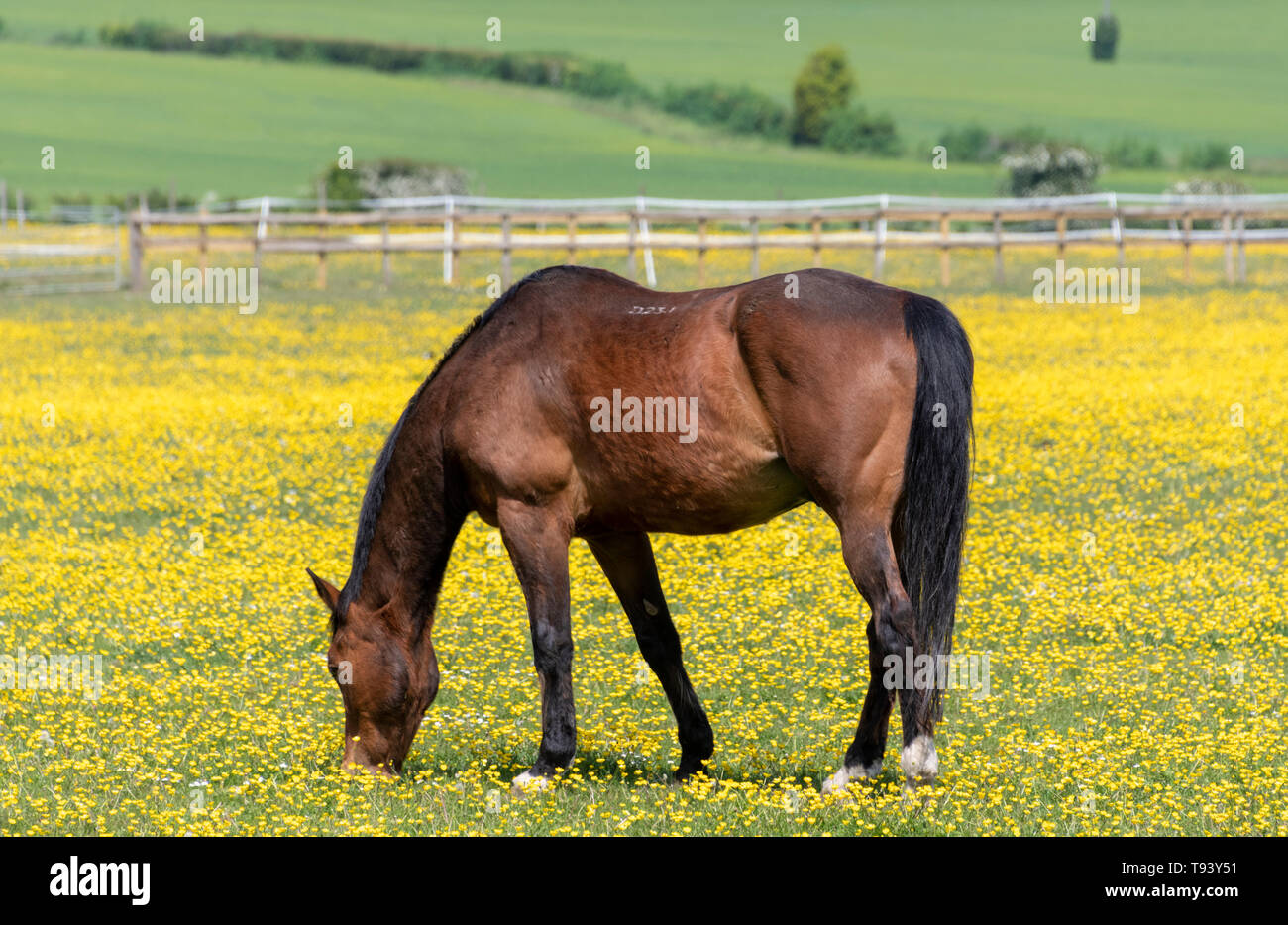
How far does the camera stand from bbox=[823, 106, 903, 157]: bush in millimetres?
83250

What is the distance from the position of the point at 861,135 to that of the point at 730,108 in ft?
30.4

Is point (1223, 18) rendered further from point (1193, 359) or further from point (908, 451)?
point (908, 451)

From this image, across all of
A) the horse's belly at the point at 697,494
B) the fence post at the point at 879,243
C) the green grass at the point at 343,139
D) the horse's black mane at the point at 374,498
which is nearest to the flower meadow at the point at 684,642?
the horse's black mane at the point at 374,498

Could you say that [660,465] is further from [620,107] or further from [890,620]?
[620,107]

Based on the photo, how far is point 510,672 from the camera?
31.3 feet

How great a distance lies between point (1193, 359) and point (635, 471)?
18169 millimetres

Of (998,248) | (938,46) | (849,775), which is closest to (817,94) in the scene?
(938,46)

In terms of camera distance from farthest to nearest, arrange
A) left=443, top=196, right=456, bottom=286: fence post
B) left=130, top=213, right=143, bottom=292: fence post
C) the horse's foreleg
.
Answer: left=443, top=196, right=456, bottom=286: fence post < left=130, top=213, right=143, bottom=292: fence post < the horse's foreleg

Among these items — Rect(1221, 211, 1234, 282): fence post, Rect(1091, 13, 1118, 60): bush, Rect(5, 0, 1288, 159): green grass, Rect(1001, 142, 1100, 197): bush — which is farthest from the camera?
Rect(1091, 13, 1118, 60): bush

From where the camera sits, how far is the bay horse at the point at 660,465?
21.9 ft

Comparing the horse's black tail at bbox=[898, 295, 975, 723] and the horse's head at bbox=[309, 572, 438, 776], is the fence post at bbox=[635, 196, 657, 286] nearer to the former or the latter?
the horse's head at bbox=[309, 572, 438, 776]

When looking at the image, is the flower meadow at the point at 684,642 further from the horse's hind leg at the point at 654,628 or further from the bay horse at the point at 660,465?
the bay horse at the point at 660,465

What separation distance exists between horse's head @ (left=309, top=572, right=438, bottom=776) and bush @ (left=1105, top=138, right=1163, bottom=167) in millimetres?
77164

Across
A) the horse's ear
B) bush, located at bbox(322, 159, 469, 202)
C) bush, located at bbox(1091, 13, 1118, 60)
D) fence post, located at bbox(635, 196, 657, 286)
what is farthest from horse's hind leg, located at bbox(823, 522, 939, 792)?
bush, located at bbox(1091, 13, 1118, 60)
